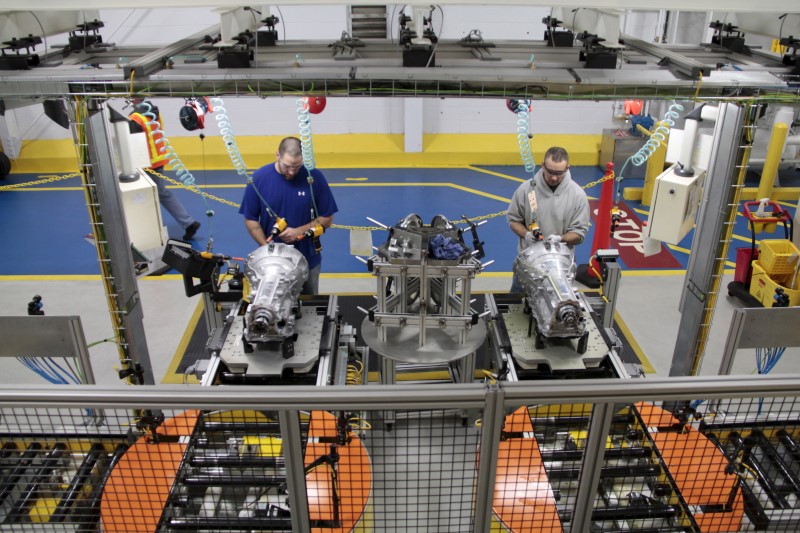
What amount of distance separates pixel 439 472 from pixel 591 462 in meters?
1.21

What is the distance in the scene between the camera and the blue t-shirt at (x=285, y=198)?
504 centimetres

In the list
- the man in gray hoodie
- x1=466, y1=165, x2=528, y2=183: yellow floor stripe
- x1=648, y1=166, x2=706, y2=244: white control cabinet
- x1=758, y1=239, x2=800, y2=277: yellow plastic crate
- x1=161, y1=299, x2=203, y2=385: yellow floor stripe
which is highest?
x1=648, y1=166, x2=706, y2=244: white control cabinet

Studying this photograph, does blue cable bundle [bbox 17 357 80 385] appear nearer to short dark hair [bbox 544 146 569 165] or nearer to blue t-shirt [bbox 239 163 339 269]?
blue t-shirt [bbox 239 163 339 269]

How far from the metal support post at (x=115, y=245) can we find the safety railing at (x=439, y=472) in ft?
1.72

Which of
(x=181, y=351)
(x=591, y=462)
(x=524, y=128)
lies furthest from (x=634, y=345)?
(x=181, y=351)

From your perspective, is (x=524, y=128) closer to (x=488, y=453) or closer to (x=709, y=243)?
(x=709, y=243)

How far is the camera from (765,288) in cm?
629

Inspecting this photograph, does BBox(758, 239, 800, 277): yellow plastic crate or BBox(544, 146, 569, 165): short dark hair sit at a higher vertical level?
BBox(544, 146, 569, 165): short dark hair

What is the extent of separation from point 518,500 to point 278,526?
121 cm

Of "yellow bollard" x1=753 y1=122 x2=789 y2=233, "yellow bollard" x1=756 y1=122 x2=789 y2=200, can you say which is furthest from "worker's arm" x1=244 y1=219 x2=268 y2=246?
"yellow bollard" x1=756 y1=122 x2=789 y2=200

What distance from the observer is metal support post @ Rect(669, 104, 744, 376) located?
3895 mm

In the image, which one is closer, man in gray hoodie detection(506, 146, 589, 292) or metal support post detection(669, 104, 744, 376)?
metal support post detection(669, 104, 744, 376)

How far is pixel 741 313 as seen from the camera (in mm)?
3615

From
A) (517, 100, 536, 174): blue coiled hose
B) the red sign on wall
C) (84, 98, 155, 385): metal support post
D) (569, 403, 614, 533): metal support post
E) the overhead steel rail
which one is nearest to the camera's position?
(569, 403, 614, 533): metal support post
